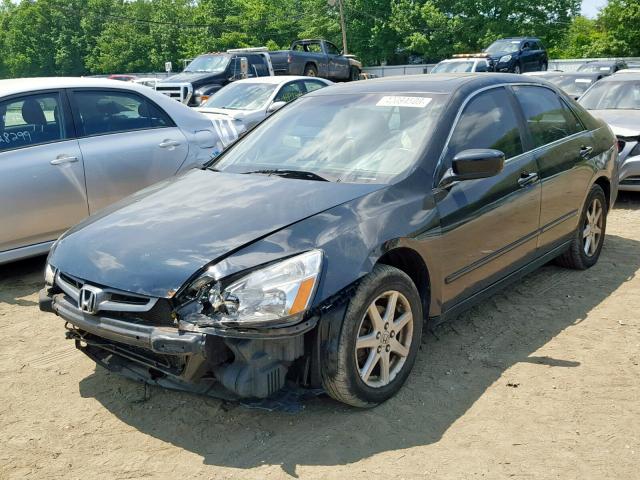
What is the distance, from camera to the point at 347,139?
4031 mm

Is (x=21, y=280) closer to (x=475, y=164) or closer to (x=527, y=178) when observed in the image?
(x=475, y=164)

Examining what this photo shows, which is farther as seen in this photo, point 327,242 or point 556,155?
point 556,155

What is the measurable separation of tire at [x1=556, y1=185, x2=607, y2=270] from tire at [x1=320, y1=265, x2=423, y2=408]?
7.78 feet

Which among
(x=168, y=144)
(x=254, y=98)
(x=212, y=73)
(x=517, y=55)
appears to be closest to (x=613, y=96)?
(x=254, y=98)

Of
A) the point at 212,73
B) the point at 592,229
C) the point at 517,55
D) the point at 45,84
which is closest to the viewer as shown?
the point at 592,229

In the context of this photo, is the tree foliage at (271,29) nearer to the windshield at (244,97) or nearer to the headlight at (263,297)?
the windshield at (244,97)

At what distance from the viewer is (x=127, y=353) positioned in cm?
319

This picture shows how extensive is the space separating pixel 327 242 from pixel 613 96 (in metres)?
7.77

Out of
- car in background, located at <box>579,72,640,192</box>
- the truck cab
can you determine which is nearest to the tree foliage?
the truck cab

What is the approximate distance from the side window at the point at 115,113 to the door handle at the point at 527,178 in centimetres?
364

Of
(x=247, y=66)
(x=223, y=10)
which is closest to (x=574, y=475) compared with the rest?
(x=247, y=66)

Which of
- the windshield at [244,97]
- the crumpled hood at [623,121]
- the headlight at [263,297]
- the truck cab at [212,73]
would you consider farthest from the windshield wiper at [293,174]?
the truck cab at [212,73]

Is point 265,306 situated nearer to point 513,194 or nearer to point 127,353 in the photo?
point 127,353

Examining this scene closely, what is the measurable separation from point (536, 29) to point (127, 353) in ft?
169
